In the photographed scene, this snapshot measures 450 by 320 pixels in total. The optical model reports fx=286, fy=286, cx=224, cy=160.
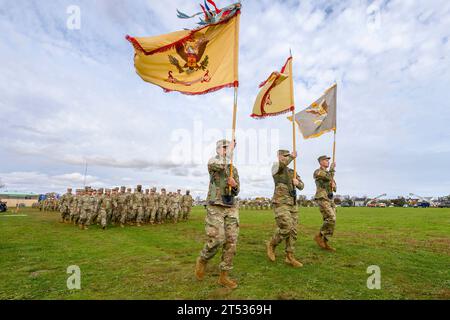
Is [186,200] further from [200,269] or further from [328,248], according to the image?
[200,269]

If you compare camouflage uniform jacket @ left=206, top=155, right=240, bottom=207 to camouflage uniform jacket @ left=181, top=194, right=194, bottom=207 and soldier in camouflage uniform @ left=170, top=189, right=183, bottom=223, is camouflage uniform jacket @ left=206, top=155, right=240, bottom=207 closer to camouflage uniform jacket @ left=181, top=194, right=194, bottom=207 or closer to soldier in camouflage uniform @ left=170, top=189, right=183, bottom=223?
soldier in camouflage uniform @ left=170, top=189, right=183, bottom=223

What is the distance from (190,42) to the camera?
704cm

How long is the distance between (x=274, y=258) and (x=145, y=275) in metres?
3.29

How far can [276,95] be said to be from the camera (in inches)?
332

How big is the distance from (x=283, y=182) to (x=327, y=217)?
2179 millimetres

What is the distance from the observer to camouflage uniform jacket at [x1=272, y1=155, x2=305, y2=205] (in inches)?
299

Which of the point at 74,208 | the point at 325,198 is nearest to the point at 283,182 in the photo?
the point at 325,198

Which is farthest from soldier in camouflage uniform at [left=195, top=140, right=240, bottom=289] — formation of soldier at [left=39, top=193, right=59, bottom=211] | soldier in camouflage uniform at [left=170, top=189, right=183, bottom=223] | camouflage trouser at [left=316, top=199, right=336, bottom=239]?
formation of soldier at [left=39, top=193, right=59, bottom=211]

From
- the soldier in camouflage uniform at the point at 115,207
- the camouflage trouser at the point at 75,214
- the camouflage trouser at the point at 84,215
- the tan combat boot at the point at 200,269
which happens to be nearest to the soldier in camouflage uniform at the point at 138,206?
the soldier in camouflage uniform at the point at 115,207

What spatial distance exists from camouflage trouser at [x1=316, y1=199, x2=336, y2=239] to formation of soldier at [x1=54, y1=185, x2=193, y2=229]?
470 inches
